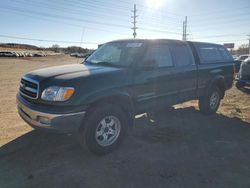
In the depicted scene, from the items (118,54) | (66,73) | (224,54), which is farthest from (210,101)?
(66,73)

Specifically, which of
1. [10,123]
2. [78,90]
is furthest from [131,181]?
[10,123]

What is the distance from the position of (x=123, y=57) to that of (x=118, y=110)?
1140 millimetres

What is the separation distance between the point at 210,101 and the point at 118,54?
327cm

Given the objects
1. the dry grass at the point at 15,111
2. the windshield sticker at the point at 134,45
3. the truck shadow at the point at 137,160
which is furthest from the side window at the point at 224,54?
the windshield sticker at the point at 134,45

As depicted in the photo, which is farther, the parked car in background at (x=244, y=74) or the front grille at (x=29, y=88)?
the parked car in background at (x=244, y=74)

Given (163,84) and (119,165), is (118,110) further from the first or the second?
(163,84)

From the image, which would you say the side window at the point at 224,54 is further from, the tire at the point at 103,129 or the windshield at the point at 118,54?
the tire at the point at 103,129

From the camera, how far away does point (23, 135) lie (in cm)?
486

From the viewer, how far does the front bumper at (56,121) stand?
3514 mm

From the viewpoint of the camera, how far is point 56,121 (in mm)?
3506

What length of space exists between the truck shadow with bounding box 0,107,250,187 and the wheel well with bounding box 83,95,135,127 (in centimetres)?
62

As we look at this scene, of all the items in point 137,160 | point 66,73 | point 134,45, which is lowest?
point 137,160

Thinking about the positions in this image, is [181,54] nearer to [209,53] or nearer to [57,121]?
[209,53]

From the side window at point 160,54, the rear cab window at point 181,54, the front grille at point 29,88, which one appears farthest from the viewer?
the rear cab window at point 181,54
